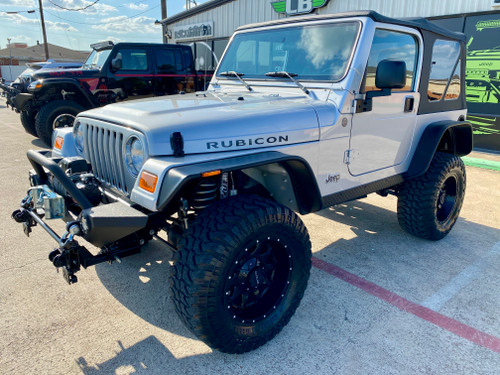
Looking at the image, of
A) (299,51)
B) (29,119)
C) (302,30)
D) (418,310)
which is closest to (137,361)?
(418,310)

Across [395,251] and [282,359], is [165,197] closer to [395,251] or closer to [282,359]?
[282,359]

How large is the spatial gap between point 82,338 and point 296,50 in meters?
2.64

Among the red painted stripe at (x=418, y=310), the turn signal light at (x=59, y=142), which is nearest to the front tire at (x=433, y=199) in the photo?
the red painted stripe at (x=418, y=310)

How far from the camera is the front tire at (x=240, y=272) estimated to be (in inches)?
80.1

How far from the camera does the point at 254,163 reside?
2.17 meters

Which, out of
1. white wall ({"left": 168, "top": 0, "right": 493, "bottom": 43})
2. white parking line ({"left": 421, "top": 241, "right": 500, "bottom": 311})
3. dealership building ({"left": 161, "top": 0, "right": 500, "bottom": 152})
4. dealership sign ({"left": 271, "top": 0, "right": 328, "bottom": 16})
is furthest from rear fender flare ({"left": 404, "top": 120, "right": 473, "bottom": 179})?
dealership sign ({"left": 271, "top": 0, "right": 328, "bottom": 16})

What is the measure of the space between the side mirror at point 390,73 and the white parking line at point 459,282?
5.46ft

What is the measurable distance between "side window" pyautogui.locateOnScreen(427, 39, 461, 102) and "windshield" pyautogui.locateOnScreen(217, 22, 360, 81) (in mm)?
1250

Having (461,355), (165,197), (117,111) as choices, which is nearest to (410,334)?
(461,355)

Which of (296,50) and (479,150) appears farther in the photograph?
(479,150)

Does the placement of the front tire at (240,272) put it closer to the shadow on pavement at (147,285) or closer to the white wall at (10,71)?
the shadow on pavement at (147,285)

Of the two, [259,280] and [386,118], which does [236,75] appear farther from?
[259,280]

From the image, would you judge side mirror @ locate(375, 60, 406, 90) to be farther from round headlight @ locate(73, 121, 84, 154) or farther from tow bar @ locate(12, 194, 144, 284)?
round headlight @ locate(73, 121, 84, 154)

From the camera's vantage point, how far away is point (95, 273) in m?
3.21
